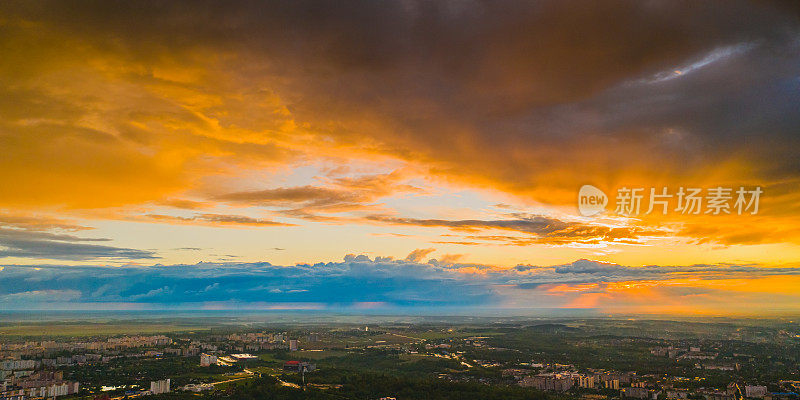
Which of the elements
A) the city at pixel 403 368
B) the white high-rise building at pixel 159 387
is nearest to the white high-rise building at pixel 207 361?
the city at pixel 403 368

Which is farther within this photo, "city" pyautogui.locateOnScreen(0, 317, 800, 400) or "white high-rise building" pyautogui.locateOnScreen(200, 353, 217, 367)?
"white high-rise building" pyautogui.locateOnScreen(200, 353, 217, 367)

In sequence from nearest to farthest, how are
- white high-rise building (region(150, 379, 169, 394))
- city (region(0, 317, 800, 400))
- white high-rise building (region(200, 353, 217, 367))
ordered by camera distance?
white high-rise building (region(150, 379, 169, 394))
city (region(0, 317, 800, 400))
white high-rise building (region(200, 353, 217, 367))

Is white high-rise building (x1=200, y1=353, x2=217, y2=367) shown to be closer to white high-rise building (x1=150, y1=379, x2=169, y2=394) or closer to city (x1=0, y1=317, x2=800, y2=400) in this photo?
city (x1=0, y1=317, x2=800, y2=400)

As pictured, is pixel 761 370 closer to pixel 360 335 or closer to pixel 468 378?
pixel 468 378

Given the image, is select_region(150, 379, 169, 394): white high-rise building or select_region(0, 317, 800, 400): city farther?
select_region(0, 317, 800, 400): city

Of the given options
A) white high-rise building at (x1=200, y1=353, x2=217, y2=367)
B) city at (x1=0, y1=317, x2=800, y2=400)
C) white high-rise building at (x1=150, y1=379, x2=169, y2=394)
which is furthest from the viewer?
white high-rise building at (x1=200, y1=353, x2=217, y2=367)

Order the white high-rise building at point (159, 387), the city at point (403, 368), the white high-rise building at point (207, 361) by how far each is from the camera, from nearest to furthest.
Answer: the white high-rise building at point (159, 387)
the city at point (403, 368)
the white high-rise building at point (207, 361)

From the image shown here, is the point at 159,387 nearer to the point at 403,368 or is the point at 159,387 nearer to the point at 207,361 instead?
the point at 207,361

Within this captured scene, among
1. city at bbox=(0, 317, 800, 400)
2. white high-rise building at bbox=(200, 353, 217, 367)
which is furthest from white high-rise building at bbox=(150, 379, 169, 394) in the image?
white high-rise building at bbox=(200, 353, 217, 367)

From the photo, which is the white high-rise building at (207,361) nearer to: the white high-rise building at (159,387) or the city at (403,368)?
the city at (403,368)

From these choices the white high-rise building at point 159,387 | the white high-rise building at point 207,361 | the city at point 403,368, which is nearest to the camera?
the white high-rise building at point 159,387

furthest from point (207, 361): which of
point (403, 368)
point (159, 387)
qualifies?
point (403, 368)

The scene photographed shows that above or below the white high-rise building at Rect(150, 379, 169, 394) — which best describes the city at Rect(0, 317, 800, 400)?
below
